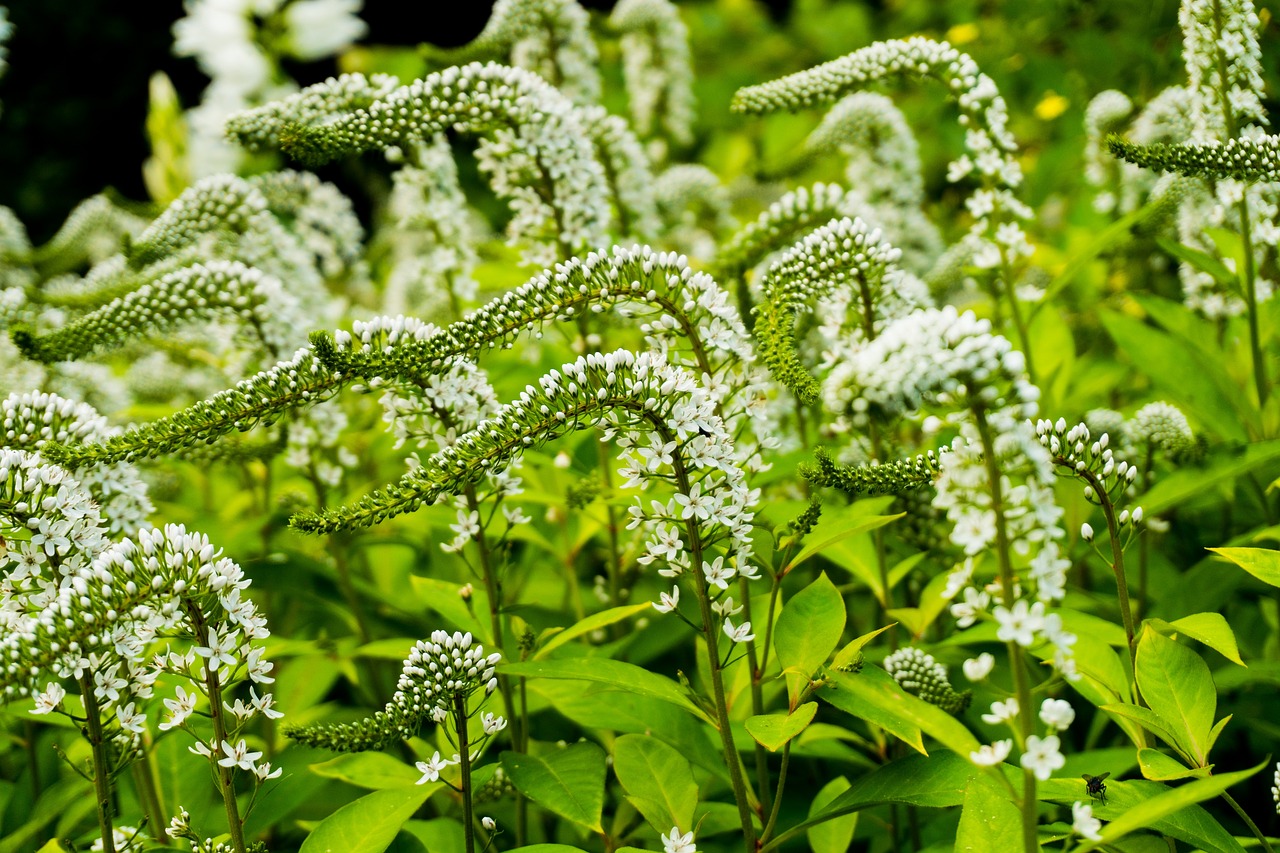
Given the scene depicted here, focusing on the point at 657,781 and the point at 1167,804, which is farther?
the point at 657,781

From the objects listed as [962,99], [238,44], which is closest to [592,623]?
[962,99]

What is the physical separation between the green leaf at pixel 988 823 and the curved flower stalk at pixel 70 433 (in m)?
2.14

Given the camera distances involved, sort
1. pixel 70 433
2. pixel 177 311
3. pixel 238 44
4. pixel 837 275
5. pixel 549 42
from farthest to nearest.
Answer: pixel 238 44, pixel 549 42, pixel 177 311, pixel 837 275, pixel 70 433

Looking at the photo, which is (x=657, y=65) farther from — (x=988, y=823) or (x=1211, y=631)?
(x=988, y=823)

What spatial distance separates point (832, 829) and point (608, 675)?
0.79m

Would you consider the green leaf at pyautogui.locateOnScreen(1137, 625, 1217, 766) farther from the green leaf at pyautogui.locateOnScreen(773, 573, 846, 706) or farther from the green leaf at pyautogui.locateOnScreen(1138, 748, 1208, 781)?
the green leaf at pyautogui.locateOnScreen(773, 573, 846, 706)

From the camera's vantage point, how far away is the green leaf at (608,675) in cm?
235

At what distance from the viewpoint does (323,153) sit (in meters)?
3.08

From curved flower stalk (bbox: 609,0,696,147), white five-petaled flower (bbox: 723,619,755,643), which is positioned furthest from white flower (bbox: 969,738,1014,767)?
curved flower stalk (bbox: 609,0,696,147)

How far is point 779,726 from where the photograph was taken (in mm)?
2219

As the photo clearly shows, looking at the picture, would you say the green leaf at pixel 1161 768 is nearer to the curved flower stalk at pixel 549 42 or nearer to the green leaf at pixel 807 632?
the green leaf at pixel 807 632

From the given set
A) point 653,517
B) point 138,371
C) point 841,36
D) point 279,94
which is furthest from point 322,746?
point 841,36

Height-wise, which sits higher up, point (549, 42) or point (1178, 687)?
point (549, 42)

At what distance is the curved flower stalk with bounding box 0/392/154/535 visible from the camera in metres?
2.78
